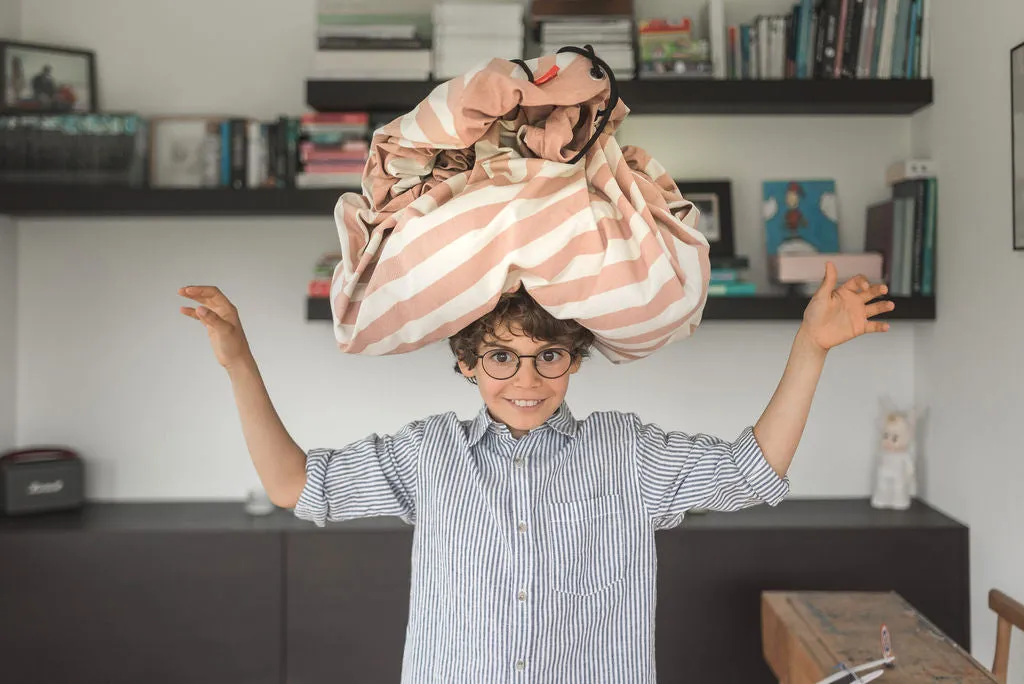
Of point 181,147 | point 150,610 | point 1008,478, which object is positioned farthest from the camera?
point 181,147

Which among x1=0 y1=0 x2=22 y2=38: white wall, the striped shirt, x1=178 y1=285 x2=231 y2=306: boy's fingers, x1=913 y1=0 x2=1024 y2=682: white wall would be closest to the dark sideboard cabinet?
x1=913 y1=0 x2=1024 y2=682: white wall

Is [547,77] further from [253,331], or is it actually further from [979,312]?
[253,331]

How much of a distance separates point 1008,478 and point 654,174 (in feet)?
4.92

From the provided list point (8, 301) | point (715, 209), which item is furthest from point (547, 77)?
point (8, 301)

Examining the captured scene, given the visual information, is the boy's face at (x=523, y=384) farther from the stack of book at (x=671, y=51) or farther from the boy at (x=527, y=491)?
the stack of book at (x=671, y=51)

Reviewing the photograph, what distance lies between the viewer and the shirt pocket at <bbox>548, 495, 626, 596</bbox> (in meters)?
1.31

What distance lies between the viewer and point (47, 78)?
8.86 ft

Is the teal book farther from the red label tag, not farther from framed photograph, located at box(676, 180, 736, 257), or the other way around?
the red label tag

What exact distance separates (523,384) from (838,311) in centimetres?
43

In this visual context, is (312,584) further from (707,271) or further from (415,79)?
(707,271)

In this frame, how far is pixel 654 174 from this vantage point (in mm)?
1221

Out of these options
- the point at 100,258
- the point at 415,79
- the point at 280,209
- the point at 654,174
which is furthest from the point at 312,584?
the point at 654,174

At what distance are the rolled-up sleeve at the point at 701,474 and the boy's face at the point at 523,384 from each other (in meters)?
0.18

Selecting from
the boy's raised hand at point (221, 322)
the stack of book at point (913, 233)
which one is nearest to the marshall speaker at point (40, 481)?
the boy's raised hand at point (221, 322)
